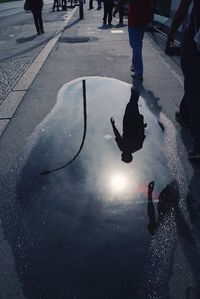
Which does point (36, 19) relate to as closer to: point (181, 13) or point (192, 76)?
point (181, 13)

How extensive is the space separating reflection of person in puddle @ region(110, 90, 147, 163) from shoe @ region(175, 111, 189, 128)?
1.65 feet

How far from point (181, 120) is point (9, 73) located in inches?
176

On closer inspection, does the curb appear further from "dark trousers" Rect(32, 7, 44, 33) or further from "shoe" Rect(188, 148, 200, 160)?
"dark trousers" Rect(32, 7, 44, 33)

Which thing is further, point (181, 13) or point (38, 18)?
point (38, 18)

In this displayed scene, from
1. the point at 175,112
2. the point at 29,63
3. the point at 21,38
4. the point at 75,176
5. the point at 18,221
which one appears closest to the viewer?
the point at 18,221

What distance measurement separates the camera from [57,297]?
1.99 metres

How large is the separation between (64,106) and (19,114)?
786mm

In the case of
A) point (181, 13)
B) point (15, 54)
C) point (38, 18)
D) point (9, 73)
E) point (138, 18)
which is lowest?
point (15, 54)

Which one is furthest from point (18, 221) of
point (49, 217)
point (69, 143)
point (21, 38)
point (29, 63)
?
point (21, 38)

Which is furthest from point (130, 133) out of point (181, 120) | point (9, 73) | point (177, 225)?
point (9, 73)

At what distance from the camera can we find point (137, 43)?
244 inches

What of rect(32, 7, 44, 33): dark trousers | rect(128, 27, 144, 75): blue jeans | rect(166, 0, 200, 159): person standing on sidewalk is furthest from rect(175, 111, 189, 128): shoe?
rect(32, 7, 44, 33): dark trousers

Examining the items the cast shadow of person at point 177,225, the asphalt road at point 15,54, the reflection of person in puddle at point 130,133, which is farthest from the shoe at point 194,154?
the asphalt road at point 15,54

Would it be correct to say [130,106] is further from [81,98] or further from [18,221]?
[18,221]
